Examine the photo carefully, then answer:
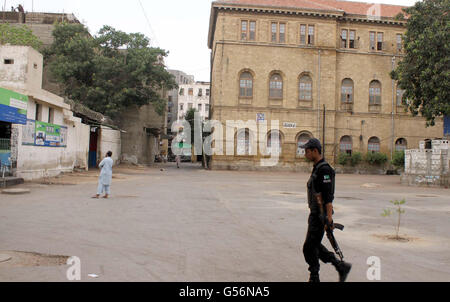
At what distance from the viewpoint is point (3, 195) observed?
1291 centimetres

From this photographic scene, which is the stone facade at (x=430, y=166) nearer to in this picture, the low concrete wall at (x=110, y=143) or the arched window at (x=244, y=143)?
the arched window at (x=244, y=143)

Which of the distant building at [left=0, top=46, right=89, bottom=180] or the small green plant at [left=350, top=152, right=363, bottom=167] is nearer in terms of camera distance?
the distant building at [left=0, top=46, right=89, bottom=180]

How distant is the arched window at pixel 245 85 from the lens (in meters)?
38.9

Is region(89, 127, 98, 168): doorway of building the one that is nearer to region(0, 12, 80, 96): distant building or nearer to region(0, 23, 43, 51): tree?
region(0, 23, 43, 51): tree

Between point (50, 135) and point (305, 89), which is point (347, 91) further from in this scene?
point (50, 135)

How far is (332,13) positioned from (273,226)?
3476 centimetres

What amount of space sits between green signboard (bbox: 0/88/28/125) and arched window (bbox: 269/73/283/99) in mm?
25440

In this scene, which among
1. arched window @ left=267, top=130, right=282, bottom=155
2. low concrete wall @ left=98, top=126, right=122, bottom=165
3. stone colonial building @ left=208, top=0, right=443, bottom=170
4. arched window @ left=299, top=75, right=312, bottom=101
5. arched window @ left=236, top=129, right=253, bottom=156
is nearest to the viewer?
low concrete wall @ left=98, top=126, right=122, bottom=165

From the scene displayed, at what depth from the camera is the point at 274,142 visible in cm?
3878

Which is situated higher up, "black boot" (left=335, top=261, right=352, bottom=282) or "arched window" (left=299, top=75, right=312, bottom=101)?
"arched window" (left=299, top=75, right=312, bottom=101)

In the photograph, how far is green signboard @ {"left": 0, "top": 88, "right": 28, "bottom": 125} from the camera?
1556 cm

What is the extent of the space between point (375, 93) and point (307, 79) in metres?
7.13

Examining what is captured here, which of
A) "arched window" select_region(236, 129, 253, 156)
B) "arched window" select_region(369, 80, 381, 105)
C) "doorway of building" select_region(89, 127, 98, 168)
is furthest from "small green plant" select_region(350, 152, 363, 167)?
"doorway of building" select_region(89, 127, 98, 168)
